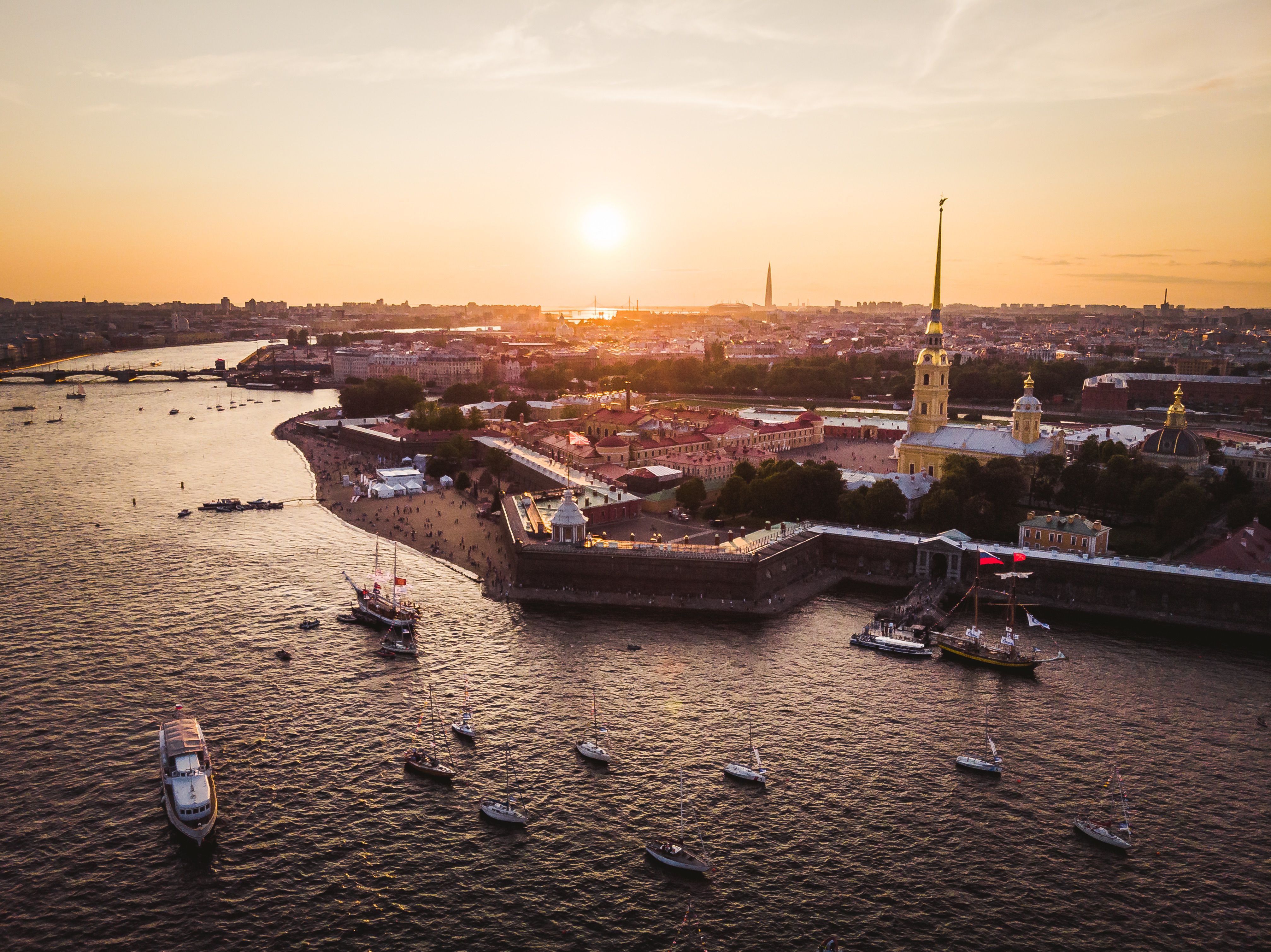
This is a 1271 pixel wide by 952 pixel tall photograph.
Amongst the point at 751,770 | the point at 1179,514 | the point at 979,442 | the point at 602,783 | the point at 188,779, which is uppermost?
the point at 979,442

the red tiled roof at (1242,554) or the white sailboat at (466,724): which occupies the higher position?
the red tiled roof at (1242,554)

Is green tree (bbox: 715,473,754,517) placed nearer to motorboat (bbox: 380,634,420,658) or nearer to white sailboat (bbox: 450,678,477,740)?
motorboat (bbox: 380,634,420,658)

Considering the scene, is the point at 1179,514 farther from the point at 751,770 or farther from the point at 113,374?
the point at 113,374

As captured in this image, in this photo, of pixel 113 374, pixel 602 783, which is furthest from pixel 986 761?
pixel 113 374

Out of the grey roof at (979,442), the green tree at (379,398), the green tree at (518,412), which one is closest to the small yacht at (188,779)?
the grey roof at (979,442)

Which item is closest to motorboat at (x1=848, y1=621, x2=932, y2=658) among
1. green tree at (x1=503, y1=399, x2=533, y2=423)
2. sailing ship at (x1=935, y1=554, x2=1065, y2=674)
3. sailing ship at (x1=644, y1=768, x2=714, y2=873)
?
sailing ship at (x1=935, y1=554, x2=1065, y2=674)

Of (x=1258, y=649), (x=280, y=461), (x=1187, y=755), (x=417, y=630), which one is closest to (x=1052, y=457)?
(x=1258, y=649)

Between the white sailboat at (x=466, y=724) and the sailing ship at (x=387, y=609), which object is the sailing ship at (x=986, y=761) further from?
the sailing ship at (x=387, y=609)
